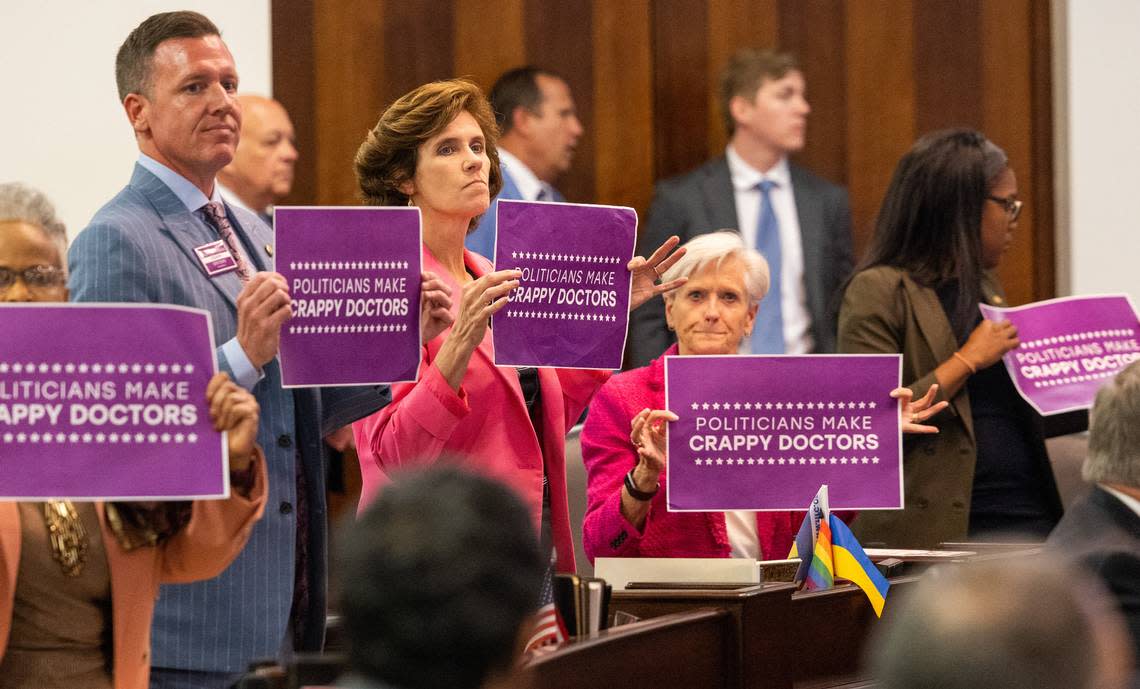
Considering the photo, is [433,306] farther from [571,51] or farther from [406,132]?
[571,51]

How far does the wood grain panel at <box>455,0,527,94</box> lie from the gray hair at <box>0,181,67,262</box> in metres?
3.50

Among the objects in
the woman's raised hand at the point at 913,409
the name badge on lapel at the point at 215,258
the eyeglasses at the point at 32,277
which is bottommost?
the woman's raised hand at the point at 913,409

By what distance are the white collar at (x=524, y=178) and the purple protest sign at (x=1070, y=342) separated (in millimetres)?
1943

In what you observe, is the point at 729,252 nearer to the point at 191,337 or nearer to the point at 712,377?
the point at 712,377

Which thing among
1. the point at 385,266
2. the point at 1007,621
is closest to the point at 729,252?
the point at 385,266

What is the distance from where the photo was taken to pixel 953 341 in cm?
404

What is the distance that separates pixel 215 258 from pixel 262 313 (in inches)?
11.3

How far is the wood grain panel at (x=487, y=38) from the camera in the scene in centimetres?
594

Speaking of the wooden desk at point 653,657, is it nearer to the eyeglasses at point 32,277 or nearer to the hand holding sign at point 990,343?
the eyeglasses at point 32,277

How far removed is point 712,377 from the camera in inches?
129

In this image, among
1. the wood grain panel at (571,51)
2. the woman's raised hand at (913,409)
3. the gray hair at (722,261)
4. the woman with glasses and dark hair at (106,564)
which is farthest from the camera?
the wood grain panel at (571,51)

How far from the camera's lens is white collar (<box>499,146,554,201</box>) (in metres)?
5.50

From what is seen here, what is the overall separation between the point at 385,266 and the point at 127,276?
422mm

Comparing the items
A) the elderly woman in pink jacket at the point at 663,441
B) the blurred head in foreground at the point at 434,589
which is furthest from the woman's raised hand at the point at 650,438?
the blurred head in foreground at the point at 434,589
